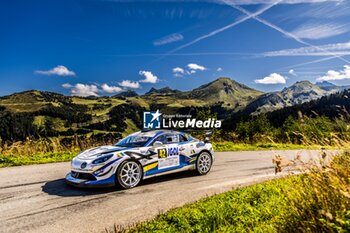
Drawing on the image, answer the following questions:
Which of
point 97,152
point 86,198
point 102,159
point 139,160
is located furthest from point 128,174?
point 86,198

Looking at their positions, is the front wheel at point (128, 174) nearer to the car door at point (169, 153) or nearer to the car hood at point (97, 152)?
the car hood at point (97, 152)

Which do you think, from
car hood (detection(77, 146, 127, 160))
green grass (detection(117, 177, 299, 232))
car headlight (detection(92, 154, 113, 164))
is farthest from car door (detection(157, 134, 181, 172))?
green grass (detection(117, 177, 299, 232))

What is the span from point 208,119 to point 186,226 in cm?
1983

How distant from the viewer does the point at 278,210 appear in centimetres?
561

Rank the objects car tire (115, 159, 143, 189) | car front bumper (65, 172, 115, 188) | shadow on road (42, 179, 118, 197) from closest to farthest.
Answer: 1. shadow on road (42, 179, 118, 197)
2. car front bumper (65, 172, 115, 188)
3. car tire (115, 159, 143, 189)

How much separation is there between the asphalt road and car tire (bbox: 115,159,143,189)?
0.69 ft

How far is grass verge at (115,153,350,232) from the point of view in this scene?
3.60 meters

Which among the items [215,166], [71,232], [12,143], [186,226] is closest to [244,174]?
[215,166]

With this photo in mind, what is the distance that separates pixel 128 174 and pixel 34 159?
6584 mm

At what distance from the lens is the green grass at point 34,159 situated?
11634 mm

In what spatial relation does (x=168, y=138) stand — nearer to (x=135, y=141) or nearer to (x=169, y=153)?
(x=169, y=153)

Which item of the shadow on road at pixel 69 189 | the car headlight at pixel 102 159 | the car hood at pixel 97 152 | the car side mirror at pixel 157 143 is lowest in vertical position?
the shadow on road at pixel 69 189

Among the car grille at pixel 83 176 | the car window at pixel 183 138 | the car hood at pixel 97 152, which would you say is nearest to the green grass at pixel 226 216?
the car grille at pixel 83 176

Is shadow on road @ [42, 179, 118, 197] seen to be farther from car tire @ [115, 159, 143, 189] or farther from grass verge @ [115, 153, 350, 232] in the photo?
grass verge @ [115, 153, 350, 232]
